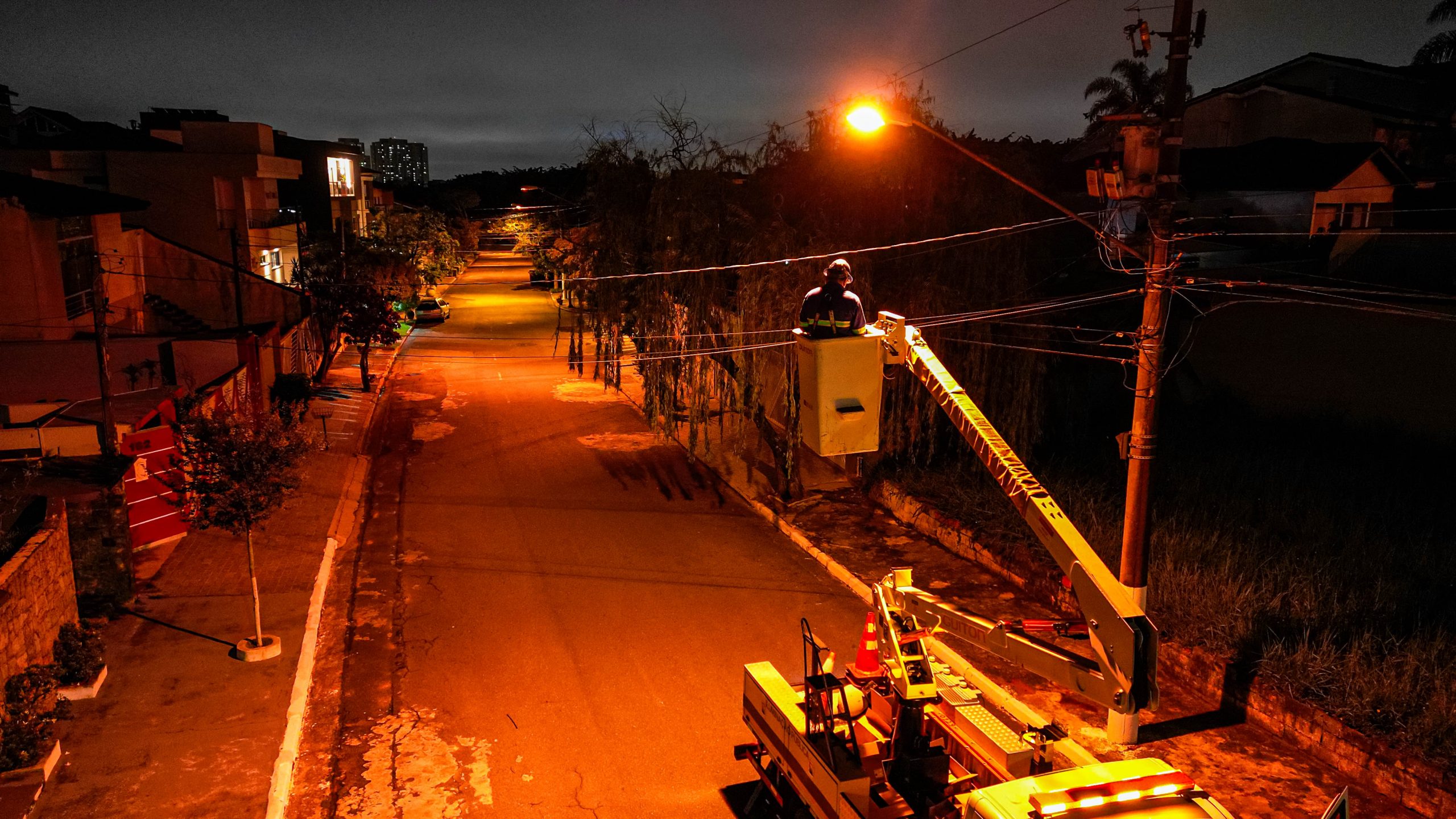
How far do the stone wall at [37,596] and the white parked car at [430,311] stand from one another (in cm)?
3546

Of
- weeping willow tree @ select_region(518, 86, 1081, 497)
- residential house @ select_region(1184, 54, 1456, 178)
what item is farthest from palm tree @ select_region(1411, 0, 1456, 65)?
weeping willow tree @ select_region(518, 86, 1081, 497)

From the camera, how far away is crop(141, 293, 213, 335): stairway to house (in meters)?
27.4

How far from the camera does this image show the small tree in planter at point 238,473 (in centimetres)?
1177

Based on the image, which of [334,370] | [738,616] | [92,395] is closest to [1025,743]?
[738,616]

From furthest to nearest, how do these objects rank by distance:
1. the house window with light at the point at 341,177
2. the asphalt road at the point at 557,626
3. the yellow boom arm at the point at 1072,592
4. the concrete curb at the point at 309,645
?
the house window with light at the point at 341,177 < the asphalt road at the point at 557,626 < the concrete curb at the point at 309,645 < the yellow boom arm at the point at 1072,592

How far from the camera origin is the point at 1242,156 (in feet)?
105

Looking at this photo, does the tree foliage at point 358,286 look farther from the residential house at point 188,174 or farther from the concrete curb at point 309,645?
the concrete curb at point 309,645

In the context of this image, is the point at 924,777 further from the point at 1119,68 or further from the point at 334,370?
the point at 1119,68

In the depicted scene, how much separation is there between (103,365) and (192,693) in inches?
233

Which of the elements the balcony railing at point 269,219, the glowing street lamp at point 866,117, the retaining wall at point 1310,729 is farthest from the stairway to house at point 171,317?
the retaining wall at point 1310,729

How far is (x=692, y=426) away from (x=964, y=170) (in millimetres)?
7940

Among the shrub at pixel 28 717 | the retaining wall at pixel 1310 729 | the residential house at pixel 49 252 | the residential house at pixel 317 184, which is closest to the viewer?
the retaining wall at pixel 1310 729

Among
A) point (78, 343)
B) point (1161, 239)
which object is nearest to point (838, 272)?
point (1161, 239)

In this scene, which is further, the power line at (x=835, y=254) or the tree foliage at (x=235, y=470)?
the power line at (x=835, y=254)
